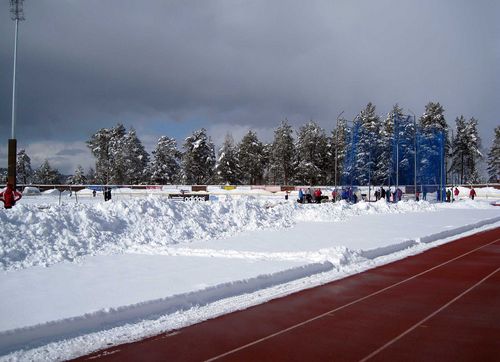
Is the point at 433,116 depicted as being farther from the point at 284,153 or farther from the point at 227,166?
the point at 227,166

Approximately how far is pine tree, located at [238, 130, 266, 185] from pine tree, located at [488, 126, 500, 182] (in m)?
48.9

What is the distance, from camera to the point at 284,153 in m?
105

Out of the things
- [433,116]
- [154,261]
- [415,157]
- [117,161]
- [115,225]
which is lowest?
[154,261]

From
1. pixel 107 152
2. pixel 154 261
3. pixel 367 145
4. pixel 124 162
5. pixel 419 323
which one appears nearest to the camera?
pixel 419 323

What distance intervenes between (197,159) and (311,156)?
2363cm

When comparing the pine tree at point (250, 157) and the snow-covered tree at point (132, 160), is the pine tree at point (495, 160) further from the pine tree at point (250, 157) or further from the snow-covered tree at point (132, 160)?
the snow-covered tree at point (132, 160)

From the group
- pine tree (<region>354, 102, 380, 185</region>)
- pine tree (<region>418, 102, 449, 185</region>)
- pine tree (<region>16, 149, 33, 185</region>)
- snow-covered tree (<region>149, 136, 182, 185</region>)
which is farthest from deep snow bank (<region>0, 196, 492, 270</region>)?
pine tree (<region>16, 149, 33, 185</region>)

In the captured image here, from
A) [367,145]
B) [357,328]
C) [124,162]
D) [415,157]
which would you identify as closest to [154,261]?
[357,328]

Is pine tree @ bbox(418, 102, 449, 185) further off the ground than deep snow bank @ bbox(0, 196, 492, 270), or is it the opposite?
pine tree @ bbox(418, 102, 449, 185)

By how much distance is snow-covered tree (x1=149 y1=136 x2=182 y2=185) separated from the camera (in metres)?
105

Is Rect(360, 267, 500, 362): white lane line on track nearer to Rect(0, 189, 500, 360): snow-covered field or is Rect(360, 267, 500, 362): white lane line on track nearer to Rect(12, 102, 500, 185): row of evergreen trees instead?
Rect(0, 189, 500, 360): snow-covered field

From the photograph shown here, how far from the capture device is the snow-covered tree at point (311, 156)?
333 ft

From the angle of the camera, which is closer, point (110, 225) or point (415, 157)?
point (110, 225)

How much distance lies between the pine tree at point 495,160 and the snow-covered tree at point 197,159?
193 feet
